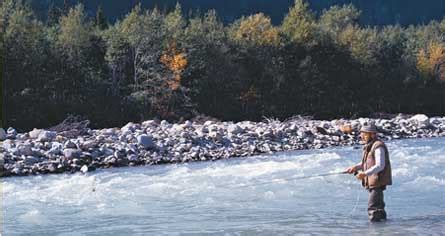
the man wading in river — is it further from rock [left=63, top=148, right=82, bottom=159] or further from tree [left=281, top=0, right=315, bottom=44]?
tree [left=281, top=0, right=315, bottom=44]

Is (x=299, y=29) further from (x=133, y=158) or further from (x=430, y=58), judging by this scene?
(x=133, y=158)

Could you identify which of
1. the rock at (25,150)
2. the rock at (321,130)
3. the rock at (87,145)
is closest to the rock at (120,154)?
the rock at (87,145)

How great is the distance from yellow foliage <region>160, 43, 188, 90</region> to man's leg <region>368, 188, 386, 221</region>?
3175 cm

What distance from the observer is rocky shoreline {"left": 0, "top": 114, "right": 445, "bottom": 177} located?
19.2 metres

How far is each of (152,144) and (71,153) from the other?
118 inches

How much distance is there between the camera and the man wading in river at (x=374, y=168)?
9.59 metres

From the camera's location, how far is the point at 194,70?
44.1m

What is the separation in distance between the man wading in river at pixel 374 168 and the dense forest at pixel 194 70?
27235 mm

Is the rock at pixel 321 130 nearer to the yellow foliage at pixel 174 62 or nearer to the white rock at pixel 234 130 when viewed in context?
the white rock at pixel 234 130

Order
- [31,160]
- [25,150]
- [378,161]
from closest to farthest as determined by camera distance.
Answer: [378,161], [31,160], [25,150]

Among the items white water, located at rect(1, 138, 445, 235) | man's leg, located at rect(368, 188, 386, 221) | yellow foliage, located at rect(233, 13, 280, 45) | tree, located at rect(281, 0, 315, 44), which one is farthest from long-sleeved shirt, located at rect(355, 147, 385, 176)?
tree, located at rect(281, 0, 315, 44)

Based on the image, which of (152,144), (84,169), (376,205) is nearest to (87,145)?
(152,144)

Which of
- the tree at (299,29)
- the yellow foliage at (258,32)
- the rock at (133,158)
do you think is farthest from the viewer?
the tree at (299,29)

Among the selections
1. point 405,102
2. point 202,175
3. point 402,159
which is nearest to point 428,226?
point 202,175
